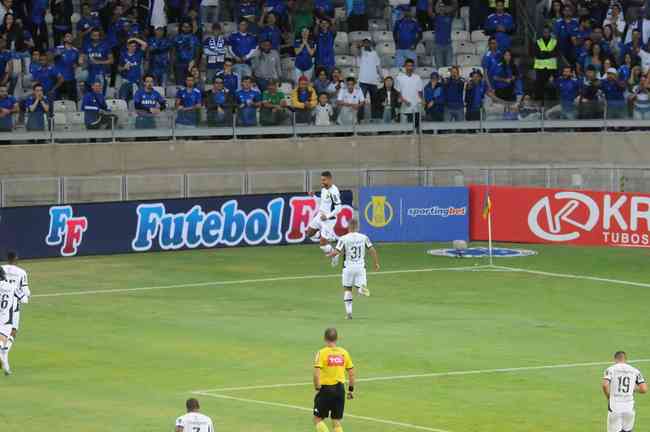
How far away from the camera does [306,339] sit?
3161 cm

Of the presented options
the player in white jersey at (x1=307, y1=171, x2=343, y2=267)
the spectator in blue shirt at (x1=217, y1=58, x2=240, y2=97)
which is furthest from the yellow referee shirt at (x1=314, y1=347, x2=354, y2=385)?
the spectator in blue shirt at (x1=217, y1=58, x2=240, y2=97)

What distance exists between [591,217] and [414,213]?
5.30m

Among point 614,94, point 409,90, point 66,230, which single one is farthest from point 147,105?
point 614,94

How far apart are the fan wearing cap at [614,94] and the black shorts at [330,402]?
3004 centimetres

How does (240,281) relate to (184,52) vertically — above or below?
below

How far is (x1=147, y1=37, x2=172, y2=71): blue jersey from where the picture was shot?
4694cm

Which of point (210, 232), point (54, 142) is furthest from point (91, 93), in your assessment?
point (210, 232)

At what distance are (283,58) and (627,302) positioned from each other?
17.1m

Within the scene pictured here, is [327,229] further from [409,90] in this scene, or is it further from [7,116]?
[7,116]

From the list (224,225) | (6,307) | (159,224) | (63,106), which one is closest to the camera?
(6,307)

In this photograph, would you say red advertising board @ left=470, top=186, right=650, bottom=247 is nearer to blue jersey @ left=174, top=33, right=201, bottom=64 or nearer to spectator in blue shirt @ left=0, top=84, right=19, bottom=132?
blue jersey @ left=174, top=33, right=201, bottom=64

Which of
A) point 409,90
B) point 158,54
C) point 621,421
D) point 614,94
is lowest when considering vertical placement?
point 621,421

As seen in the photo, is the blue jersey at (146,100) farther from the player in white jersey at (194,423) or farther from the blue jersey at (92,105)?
Answer: the player in white jersey at (194,423)

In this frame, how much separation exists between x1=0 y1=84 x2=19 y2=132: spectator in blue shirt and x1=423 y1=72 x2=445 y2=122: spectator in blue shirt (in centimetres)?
1282
